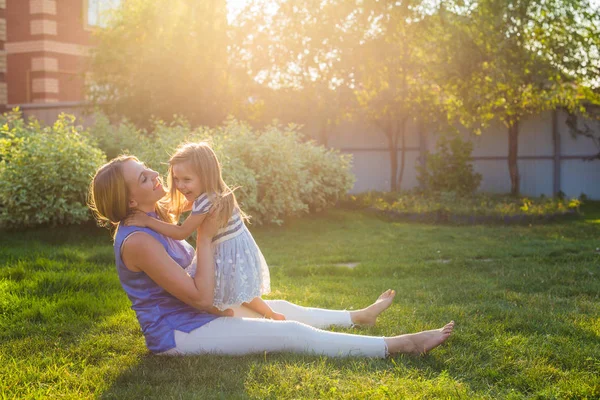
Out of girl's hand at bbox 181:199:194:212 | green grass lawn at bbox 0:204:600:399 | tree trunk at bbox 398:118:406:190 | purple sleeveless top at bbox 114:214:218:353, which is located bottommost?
green grass lawn at bbox 0:204:600:399

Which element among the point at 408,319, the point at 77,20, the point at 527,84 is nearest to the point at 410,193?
the point at 527,84

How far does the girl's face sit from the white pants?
724mm

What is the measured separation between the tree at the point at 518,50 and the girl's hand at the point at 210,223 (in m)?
11.0

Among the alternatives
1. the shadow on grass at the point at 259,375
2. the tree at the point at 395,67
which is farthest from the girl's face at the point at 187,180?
the tree at the point at 395,67

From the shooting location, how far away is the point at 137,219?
347cm

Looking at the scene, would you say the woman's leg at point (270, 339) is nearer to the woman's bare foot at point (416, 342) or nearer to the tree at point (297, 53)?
the woman's bare foot at point (416, 342)

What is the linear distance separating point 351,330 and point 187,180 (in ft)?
4.98

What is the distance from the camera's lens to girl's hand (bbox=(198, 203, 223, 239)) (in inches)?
136

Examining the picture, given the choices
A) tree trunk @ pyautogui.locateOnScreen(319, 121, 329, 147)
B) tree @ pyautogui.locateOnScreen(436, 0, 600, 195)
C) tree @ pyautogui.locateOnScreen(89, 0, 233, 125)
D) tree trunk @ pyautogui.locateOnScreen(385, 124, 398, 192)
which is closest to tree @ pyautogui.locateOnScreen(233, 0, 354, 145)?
tree trunk @ pyautogui.locateOnScreen(319, 121, 329, 147)

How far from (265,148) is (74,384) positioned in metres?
7.11

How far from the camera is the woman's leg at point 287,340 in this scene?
3502mm

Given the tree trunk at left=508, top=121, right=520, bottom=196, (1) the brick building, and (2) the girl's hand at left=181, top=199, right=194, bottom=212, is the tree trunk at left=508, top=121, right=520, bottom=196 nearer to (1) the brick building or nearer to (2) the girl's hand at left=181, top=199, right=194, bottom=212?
(1) the brick building

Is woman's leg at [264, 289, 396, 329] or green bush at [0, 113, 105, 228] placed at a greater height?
green bush at [0, 113, 105, 228]

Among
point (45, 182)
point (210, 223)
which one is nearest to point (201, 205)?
point (210, 223)
